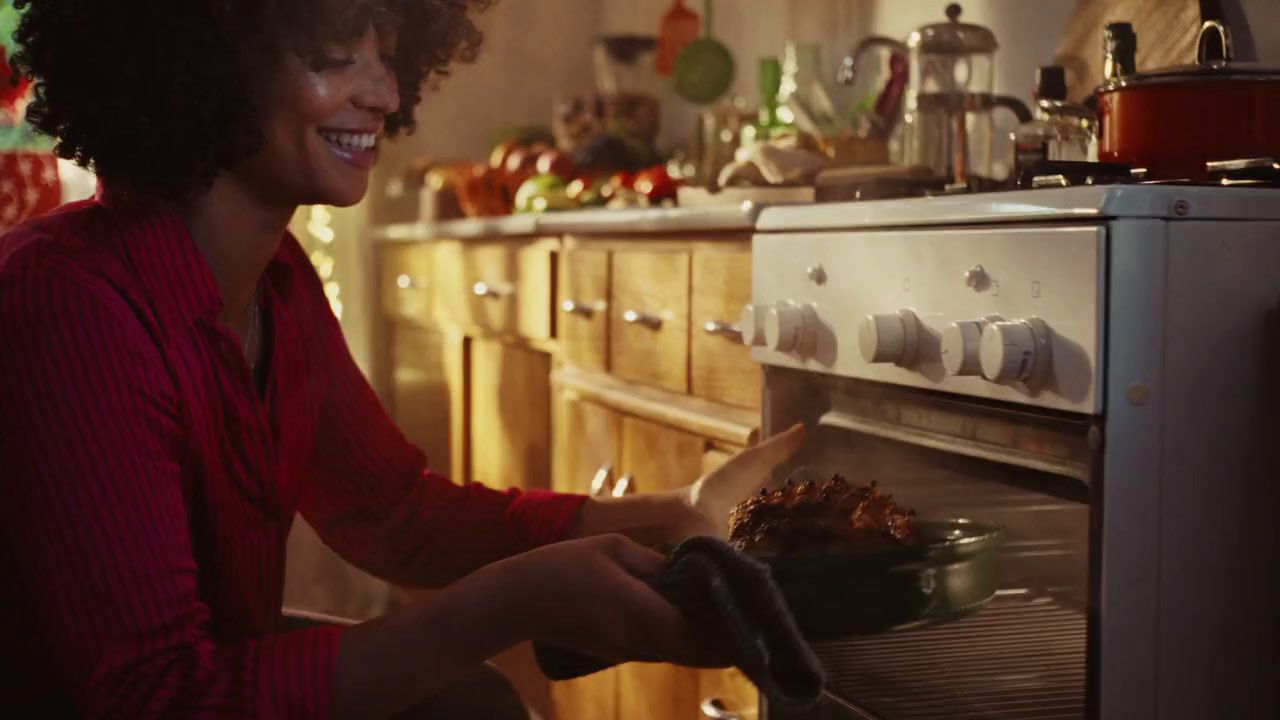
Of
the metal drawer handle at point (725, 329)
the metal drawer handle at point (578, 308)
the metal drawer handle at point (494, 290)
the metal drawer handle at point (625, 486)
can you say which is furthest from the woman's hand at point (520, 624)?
the metal drawer handle at point (494, 290)

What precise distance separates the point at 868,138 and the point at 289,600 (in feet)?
7.38

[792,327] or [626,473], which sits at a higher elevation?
[792,327]

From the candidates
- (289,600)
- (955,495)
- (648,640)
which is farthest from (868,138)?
(289,600)

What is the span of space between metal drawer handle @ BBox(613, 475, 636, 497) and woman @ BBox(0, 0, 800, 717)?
0.48 metres

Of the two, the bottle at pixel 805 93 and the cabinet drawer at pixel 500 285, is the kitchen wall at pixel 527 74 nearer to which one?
the bottle at pixel 805 93

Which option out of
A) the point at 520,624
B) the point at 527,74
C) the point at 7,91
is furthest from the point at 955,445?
the point at 527,74

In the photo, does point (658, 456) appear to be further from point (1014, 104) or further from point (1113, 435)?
point (1113, 435)

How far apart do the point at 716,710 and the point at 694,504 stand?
372mm

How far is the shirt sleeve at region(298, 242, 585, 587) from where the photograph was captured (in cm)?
137

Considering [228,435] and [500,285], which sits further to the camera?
[500,285]

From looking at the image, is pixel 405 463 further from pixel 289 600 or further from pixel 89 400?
pixel 289 600

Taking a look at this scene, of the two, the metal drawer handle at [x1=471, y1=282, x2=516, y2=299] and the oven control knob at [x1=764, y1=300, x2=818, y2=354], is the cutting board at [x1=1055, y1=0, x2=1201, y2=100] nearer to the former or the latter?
the oven control knob at [x1=764, y1=300, x2=818, y2=354]

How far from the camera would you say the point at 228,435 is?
1145 mm

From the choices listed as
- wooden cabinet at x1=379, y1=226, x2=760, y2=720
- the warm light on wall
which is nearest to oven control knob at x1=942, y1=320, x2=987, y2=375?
wooden cabinet at x1=379, y1=226, x2=760, y2=720
